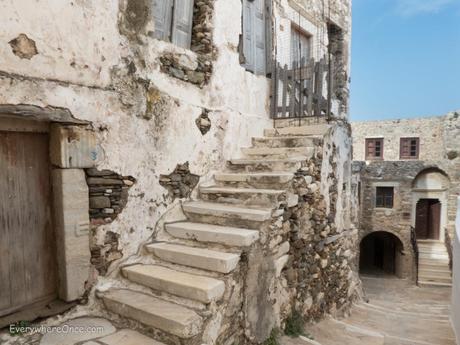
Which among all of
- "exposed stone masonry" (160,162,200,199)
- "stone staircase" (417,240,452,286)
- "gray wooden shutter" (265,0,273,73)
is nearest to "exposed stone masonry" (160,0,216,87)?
"exposed stone masonry" (160,162,200,199)

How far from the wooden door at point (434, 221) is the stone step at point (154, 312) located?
16731mm

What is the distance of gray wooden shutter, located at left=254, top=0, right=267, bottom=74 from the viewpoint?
5.25 metres

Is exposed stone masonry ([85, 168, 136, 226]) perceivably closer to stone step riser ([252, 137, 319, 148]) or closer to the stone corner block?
the stone corner block

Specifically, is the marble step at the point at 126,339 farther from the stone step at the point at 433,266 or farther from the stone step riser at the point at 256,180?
the stone step at the point at 433,266

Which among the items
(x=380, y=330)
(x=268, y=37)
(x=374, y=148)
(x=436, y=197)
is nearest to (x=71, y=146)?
(x=268, y=37)

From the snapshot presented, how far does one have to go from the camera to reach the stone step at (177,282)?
2490 mm

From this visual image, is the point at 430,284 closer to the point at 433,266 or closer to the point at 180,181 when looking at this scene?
the point at 433,266

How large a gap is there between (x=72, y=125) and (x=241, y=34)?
3.08 m

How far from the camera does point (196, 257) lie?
2895 mm

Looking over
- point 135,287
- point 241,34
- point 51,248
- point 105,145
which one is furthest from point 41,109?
point 241,34

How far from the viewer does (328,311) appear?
15.6 feet

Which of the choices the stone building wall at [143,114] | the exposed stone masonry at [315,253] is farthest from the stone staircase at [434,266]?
the stone building wall at [143,114]

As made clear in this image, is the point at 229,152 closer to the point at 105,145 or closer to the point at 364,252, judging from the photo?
the point at 105,145

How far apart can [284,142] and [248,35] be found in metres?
1.88
